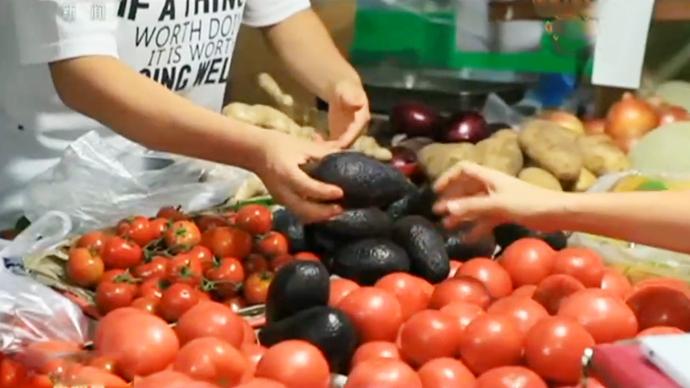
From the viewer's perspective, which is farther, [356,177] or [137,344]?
[356,177]

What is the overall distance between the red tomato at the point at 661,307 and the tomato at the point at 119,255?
500 millimetres

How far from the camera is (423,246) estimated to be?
1.15 metres

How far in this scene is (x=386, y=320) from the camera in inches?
38.6

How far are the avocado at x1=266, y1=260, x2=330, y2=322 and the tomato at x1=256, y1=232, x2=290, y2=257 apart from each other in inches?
7.4

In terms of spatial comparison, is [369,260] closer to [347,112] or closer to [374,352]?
[374,352]

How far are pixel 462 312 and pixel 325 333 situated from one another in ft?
0.44

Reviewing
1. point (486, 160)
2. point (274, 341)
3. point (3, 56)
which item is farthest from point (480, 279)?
point (3, 56)

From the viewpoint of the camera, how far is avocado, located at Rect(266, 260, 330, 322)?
38.9 inches

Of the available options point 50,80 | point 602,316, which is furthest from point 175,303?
point 50,80

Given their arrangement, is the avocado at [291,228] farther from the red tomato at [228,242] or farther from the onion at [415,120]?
the onion at [415,120]

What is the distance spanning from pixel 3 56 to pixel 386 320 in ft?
2.45

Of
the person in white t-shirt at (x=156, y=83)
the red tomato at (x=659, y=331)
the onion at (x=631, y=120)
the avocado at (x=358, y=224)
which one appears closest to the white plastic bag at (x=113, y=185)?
the person in white t-shirt at (x=156, y=83)

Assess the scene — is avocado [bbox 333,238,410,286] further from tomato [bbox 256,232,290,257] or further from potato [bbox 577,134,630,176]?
potato [bbox 577,134,630,176]

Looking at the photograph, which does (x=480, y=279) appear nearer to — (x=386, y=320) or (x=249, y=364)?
(x=386, y=320)
